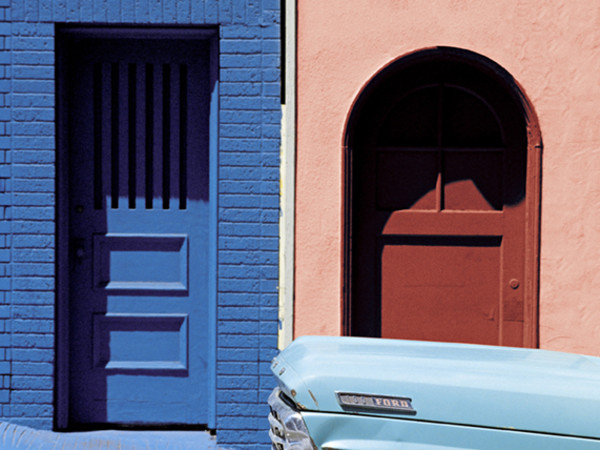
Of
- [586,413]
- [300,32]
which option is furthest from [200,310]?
[586,413]

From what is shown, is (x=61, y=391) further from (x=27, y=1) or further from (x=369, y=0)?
(x=369, y=0)

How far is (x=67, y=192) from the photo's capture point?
484cm

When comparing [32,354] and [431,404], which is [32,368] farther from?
[431,404]

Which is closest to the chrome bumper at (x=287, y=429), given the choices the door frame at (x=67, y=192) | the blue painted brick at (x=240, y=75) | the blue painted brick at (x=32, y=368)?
the door frame at (x=67, y=192)

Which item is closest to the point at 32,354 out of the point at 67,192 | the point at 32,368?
the point at 32,368

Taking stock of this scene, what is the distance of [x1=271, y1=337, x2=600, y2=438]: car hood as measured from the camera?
73.3 inches

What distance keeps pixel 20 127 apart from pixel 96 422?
2098mm

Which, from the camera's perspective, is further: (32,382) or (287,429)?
(32,382)

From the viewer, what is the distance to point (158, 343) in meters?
4.90

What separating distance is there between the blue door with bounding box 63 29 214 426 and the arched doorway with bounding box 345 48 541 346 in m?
1.14

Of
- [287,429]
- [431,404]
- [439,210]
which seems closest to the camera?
[431,404]

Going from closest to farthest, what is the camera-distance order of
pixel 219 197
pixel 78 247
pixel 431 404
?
pixel 431 404, pixel 219 197, pixel 78 247

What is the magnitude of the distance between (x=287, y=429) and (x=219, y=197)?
2.77m

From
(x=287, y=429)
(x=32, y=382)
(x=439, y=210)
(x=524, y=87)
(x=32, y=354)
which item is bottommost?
(x=32, y=382)
